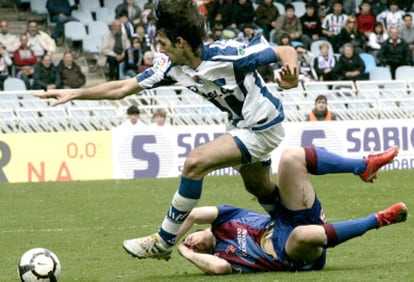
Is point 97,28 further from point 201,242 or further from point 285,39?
point 201,242

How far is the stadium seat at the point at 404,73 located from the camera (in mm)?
26156

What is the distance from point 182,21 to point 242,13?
59.9 feet

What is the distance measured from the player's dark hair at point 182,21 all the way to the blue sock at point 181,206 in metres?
1.08

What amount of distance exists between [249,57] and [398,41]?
18080 mm

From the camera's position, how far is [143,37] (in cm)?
2522

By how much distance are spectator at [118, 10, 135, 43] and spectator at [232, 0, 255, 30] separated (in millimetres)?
2591

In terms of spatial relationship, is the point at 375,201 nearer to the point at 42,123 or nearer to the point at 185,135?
the point at 185,135

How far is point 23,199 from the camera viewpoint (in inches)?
658

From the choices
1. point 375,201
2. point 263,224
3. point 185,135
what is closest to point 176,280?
point 263,224

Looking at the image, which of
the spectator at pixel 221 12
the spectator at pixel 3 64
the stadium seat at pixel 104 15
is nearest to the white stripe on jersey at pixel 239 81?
the spectator at pixel 3 64

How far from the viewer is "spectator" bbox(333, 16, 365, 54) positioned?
2705cm

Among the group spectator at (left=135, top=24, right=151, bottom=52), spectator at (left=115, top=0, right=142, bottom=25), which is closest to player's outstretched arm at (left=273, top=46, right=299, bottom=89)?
spectator at (left=135, top=24, right=151, bottom=52)

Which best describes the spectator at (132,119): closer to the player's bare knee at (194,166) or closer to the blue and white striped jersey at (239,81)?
the blue and white striped jersey at (239,81)

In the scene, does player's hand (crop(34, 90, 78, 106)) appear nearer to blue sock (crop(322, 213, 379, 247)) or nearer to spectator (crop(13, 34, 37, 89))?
blue sock (crop(322, 213, 379, 247))
